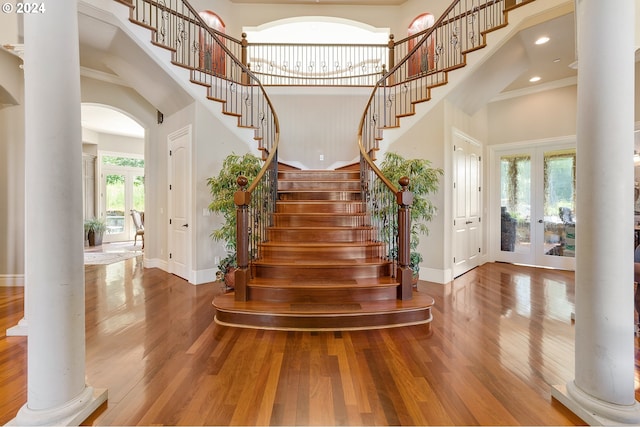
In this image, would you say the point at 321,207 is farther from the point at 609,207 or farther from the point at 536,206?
the point at 536,206

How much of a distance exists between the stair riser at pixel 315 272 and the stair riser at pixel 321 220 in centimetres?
95

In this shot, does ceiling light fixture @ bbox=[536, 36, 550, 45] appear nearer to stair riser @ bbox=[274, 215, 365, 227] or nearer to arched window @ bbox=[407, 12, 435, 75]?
arched window @ bbox=[407, 12, 435, 75]

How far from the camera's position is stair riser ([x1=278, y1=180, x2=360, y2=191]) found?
5078 millimetres

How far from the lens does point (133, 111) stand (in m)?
5.54

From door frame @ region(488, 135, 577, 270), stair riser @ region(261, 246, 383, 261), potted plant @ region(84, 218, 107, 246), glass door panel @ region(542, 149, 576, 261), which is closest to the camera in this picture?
stair riser @ region(261, 246, 383, 261)

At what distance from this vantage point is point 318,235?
13.3 feet

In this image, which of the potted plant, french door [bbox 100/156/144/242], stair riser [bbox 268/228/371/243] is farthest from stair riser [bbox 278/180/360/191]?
french door [bbox 100/156/144/242]

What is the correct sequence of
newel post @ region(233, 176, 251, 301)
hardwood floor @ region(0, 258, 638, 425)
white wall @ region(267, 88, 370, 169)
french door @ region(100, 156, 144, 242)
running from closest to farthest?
hardwood floor @ region(0, 258, 638, 425) < newel post @ region(233, 176, 251, 301) < white wall @ region(267, 88, 370, 169) < french door @ region(100, 156, 144, 242)

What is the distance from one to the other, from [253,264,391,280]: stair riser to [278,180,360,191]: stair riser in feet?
6.26

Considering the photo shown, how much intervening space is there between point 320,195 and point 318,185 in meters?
0.32

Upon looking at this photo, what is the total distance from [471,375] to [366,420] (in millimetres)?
918

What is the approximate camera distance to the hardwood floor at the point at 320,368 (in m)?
1.71

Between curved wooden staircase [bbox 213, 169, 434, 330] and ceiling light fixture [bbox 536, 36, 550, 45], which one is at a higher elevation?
ceiling light fixture [bbox 536, 36, 550, 45]

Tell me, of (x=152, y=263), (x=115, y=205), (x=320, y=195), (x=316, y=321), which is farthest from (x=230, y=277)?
(x=115, y=205)
